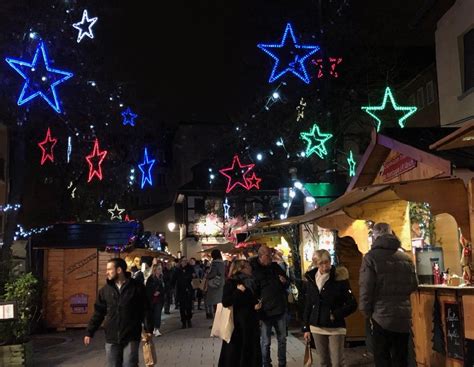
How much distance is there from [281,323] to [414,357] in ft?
6.49

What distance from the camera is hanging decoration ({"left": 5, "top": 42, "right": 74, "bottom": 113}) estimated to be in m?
10.3

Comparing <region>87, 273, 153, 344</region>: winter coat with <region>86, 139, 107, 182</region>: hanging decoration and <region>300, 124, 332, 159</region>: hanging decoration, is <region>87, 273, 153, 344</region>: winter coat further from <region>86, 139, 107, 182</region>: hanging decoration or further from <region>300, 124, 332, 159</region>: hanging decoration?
<region>86, 139, 107, 182</region>: hanging decoration

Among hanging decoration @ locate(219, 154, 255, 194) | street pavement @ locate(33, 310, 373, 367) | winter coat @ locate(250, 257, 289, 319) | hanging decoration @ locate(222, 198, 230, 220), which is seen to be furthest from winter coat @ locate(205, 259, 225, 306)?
hanging decoration @ locate(222, 198, 230, 220)

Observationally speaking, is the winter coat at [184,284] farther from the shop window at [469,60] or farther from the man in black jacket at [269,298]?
the shop window at [469,60]

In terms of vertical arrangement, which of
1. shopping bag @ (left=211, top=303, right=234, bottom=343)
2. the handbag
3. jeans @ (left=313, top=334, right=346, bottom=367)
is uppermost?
the handbag

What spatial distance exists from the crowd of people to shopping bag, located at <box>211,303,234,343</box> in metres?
0.08

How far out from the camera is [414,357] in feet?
26.0

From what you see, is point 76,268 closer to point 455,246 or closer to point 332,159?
point 332,159

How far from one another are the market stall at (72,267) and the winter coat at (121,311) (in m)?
9.07

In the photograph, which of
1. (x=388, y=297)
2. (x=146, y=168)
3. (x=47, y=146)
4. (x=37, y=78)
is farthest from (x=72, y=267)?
(x=388, y=297)

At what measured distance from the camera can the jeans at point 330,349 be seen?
6.95 m

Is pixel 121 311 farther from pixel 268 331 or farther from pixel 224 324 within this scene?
pixel 268 331

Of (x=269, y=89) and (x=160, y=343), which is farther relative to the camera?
(x=269, y=89)

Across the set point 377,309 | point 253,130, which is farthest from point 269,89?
point 377,309
